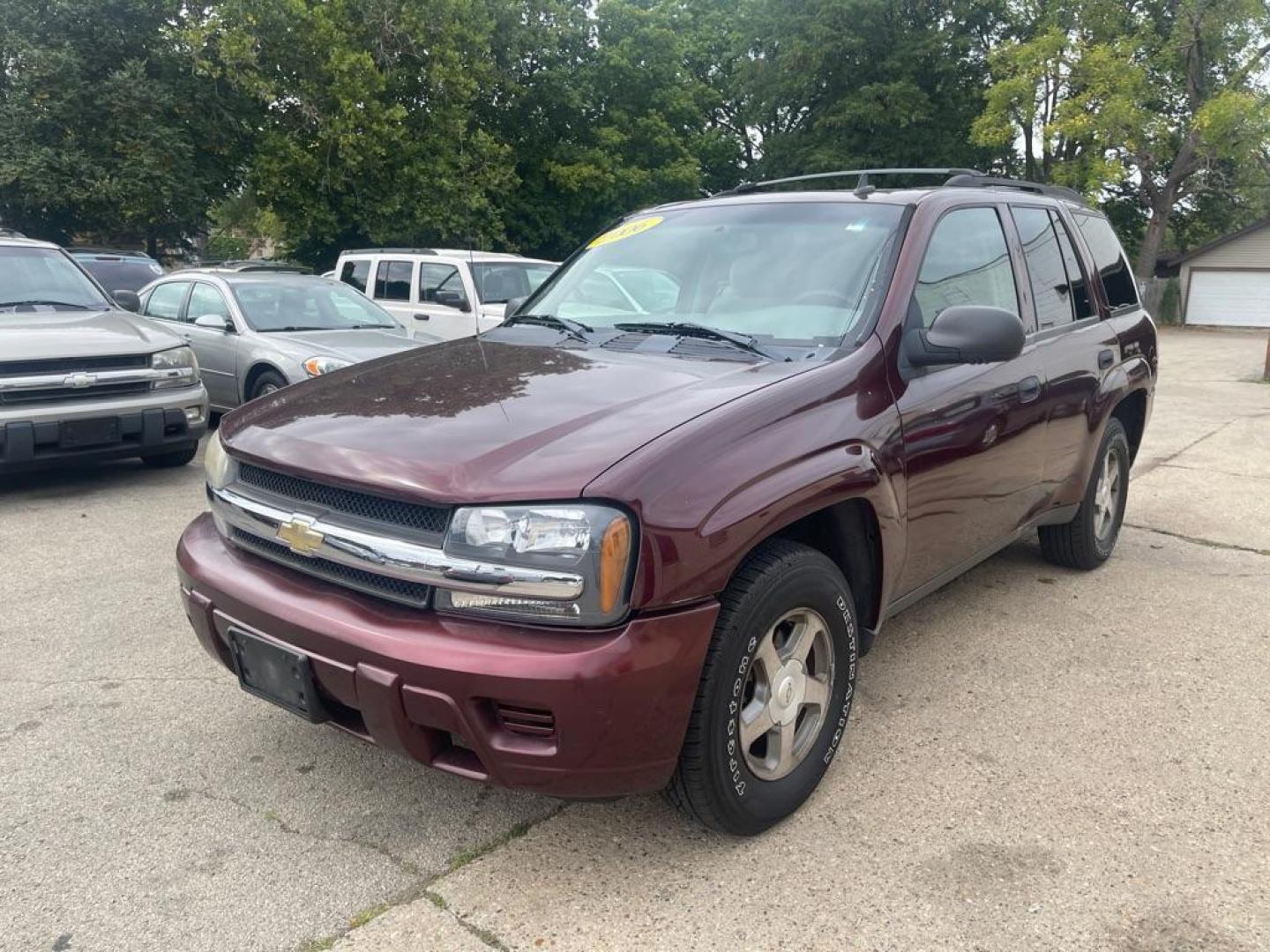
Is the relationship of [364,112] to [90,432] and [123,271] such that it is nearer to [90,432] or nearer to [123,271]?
[123,271]

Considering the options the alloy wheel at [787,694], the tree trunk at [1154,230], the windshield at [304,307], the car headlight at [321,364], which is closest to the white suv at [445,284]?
the windshield at [304,307]

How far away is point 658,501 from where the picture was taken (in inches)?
89.7

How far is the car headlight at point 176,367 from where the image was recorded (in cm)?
669

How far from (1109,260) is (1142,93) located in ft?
94.0

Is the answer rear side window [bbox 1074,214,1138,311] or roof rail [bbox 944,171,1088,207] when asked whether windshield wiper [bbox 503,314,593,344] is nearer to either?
roof rail [bbox 944,171,1088,207]

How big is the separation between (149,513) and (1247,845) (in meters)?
5.82

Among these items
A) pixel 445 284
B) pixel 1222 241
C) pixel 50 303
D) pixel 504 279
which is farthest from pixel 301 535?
pixel 1222 241

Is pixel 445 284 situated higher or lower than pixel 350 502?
lower

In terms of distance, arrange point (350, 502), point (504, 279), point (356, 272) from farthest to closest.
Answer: point (356, 272) → point (504, 279) → point (350, 502)

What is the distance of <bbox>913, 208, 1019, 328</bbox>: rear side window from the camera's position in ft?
11.2

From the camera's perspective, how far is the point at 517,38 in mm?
26109

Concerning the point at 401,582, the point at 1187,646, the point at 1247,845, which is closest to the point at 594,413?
the point at 401,582

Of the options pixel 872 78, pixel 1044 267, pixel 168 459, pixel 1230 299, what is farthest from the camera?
pixel 1230 299

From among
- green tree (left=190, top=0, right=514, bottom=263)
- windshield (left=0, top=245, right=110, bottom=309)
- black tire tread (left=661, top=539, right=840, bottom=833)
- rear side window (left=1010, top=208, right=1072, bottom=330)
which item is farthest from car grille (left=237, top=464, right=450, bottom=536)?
green tree (left=190, top=0, right=514, bottom=263)
